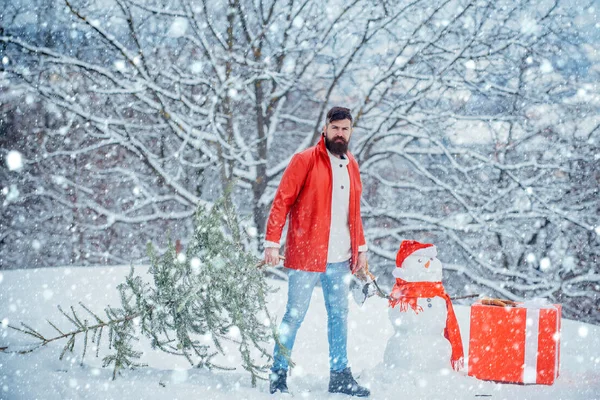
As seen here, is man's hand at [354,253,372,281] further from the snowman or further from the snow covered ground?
the snow covered ground

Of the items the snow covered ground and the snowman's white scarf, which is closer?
the snow covered ground

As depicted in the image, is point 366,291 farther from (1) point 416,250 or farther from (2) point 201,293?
(2) point 201,293

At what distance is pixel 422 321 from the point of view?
376 centimetres

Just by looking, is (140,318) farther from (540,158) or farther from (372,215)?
(540,158)

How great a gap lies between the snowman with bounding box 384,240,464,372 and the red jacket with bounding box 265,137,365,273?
1.83ft

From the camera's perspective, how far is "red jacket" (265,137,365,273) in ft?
10.9

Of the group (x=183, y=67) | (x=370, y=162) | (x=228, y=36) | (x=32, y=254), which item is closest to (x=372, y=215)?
(x=370, y=162)

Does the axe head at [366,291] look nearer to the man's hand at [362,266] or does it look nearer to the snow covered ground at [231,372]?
the man's hand at [362,266]

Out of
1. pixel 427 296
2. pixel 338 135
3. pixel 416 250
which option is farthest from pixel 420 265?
pixel 338 135

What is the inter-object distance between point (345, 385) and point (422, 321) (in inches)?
29.5

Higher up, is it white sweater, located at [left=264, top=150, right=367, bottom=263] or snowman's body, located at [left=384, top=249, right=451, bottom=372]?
white sweater, located at [left=264, top=150, right=367, bottom=263]

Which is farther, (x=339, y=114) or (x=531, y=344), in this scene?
(x=531, y=344)

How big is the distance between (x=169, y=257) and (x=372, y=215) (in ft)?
16.9

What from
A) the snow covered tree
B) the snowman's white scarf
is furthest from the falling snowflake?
the snowman's white scarf
